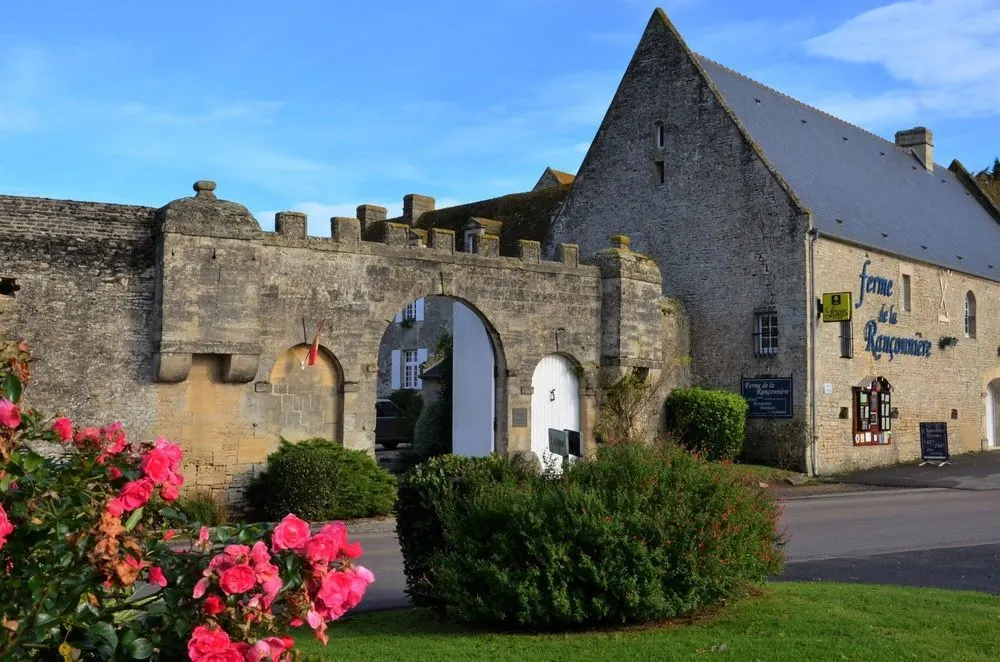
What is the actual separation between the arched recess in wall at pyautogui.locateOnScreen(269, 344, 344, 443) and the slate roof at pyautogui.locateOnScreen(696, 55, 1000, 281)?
42.1ft

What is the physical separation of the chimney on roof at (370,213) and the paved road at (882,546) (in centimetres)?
2196

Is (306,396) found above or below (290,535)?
above

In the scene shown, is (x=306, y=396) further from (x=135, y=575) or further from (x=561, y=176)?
(x=561, y=176)

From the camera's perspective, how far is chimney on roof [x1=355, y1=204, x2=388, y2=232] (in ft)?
121

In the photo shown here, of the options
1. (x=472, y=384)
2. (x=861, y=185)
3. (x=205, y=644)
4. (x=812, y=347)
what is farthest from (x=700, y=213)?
(x=205, y=644)

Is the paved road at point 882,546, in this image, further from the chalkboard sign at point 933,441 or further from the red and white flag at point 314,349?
the chalkboard sign at point 933,441

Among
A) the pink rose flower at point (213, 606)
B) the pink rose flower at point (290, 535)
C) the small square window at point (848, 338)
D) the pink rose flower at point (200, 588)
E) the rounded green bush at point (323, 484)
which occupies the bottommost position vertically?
the rounded green bush at point (323, 484)

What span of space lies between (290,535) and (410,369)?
3244cm

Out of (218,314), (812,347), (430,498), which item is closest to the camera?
(430,498)

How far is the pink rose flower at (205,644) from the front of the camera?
129 inches

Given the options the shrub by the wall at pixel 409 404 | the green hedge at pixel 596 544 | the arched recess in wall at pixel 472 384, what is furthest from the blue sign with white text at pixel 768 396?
the green hedge at pixel 596 544

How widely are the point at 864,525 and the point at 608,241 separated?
14.5m

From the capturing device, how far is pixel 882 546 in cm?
1263

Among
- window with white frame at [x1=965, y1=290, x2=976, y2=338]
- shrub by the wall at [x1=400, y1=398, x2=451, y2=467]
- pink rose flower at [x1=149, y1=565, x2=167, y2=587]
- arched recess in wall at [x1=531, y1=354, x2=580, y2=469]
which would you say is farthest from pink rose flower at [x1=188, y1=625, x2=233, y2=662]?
window with white frame at [x1=965, y1=290, x2=976, y2=338]
